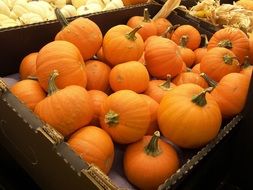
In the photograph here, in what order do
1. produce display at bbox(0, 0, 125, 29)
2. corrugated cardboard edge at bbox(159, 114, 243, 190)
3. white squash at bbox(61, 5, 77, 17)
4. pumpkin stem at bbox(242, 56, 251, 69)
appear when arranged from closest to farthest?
corrugated cardboard edge at bbox(159, 114, 243, 190) < pumpkin stem at bbox(242, 56, 251, 69) < produce display at bbox(0, 0, 125, 29) < white squash at bbox(61, 5, 77, 17)

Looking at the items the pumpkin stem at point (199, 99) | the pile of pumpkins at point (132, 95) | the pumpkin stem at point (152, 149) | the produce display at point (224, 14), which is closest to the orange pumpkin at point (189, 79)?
the pile of pumpkins at point (132, 95)

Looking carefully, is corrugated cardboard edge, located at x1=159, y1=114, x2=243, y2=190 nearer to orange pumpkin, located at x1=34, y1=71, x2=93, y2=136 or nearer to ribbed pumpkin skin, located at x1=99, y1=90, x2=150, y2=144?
ribbed pumpkin skin, located at x1=99, y1=90, x2=150, y2=144

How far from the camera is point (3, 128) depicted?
40.7 inches

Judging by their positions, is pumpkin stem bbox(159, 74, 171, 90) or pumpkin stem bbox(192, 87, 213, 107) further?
pumpkin stem bbox(159, 74, 171, 90)

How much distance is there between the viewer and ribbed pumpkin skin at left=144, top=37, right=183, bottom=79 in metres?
1.11

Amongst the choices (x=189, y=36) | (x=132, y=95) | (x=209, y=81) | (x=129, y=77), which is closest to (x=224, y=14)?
(x=189, y=36)

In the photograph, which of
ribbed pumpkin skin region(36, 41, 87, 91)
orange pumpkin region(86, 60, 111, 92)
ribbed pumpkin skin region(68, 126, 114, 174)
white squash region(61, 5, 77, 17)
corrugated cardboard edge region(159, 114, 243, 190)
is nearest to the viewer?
corrugated cardboard edge region(159, 114, 243, 190)

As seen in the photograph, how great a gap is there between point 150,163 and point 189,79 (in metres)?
0.40

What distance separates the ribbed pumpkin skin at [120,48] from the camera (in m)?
1.10

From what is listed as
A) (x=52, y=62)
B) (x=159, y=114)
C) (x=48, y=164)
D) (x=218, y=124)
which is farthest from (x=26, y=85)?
(x=218, y=124)

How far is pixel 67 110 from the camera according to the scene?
86 cm

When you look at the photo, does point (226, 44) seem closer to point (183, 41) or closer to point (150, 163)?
point (183, 41)

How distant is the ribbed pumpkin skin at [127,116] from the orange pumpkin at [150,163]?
0.04 m

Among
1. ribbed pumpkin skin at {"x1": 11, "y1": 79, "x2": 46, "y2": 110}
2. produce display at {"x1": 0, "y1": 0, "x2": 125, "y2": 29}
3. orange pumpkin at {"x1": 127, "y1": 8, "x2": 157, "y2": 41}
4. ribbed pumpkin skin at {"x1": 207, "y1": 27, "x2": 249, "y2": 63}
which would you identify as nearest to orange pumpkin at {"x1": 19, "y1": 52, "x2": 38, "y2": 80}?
ribbed pumpkin skin at {"x1": 11, "y1": 79, "x2": 46, "y2": 110}
